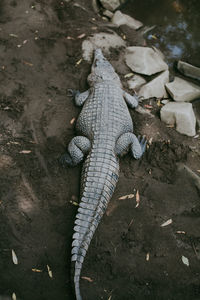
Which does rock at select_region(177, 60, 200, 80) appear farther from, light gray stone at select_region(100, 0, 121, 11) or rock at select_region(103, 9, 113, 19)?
light gray stone at select_region(100, 0, 121, 11)

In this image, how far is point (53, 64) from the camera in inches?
211

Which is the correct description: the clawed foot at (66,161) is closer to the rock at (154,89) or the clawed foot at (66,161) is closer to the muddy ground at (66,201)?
the muddy ground at (66,201)

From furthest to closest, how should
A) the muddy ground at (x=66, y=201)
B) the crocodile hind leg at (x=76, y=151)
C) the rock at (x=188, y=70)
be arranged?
the rock at (x=188, y=70), the crocodile hind leg at (x=76, y=151), the muddy ground at (x=66, y=201)

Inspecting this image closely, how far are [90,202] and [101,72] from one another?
2.57 meters

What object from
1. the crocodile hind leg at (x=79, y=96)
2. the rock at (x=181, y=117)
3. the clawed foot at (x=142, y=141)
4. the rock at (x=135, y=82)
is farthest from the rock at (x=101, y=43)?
the clawed foot at (x=142, y=141)

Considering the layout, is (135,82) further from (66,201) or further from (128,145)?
(66,201)

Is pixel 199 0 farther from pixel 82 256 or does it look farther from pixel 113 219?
pixel 82 256

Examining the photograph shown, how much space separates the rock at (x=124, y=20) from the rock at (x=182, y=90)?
2045 mm

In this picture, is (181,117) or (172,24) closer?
(181,117)

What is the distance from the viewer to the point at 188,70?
5883mm

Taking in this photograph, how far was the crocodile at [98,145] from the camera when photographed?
134 inches

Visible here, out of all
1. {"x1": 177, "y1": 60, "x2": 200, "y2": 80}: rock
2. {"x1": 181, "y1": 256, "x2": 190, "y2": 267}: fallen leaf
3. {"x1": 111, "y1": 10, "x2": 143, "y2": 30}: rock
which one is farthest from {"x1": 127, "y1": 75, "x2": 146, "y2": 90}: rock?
{"x1": 181, "y1": 256, "x2": 190, "y2": 267}: fallen leaf

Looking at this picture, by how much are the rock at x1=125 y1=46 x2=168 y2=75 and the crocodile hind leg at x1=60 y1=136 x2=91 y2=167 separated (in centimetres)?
221

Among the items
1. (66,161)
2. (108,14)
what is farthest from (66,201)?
(108,14)
